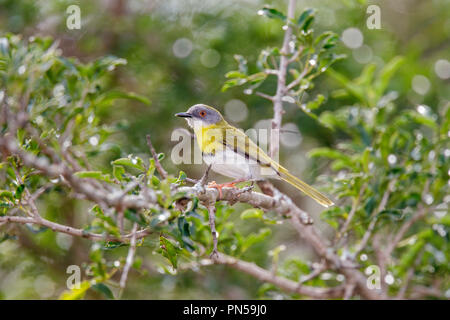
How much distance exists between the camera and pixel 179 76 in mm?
4184

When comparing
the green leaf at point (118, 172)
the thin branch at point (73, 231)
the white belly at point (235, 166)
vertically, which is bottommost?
the thin branch at point (73, 231)

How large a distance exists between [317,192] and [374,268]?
628mm

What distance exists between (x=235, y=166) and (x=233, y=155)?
11 cm

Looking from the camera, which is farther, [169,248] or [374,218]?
[374,218]

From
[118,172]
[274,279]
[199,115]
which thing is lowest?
[274,279]

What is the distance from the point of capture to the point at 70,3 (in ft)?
13.2

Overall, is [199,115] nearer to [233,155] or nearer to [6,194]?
[233,155]

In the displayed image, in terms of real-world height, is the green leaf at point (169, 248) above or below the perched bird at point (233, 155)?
below

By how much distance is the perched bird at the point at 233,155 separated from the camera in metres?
3.11

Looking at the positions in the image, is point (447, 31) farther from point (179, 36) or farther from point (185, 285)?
point (185, 285)

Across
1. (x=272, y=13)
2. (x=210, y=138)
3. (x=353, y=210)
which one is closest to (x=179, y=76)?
(x=210, y=138)

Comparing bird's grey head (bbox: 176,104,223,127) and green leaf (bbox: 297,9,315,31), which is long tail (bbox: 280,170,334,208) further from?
green leaf (bbox: 297,9,315,31)

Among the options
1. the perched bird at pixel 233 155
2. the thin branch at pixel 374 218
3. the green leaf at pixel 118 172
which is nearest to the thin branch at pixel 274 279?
the thin branch at pixel 374 218

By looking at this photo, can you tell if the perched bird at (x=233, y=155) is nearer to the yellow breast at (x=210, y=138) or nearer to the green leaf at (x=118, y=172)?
the yellow breast at (x=210, y=138)
